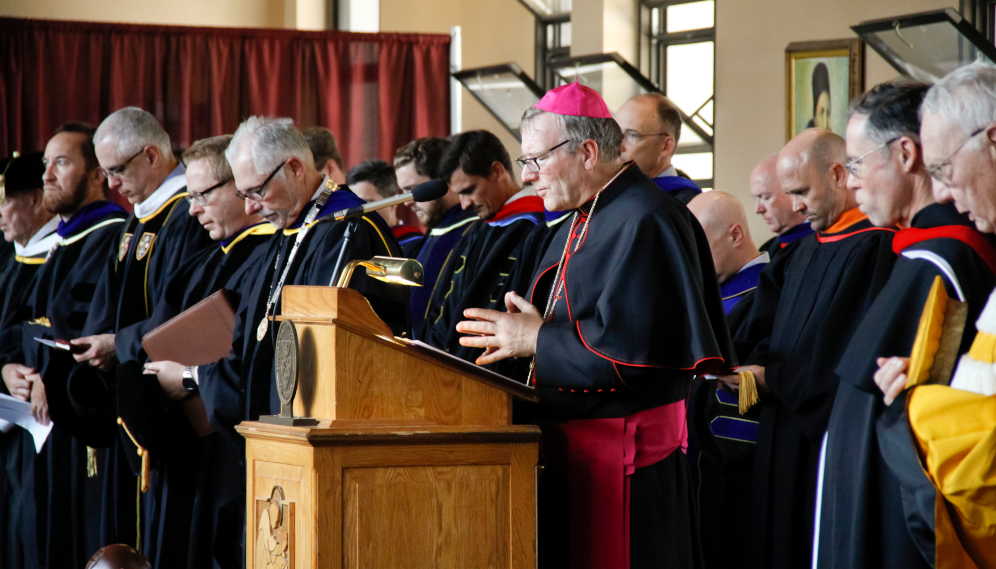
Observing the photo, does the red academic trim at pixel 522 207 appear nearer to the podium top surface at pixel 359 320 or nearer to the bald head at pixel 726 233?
the bald head at pixel 726 233

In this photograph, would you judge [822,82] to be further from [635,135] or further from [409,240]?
[409,240]

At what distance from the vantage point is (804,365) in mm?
3586

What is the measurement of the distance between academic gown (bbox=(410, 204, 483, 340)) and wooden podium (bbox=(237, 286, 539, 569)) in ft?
11.0

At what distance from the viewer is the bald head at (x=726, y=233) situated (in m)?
4.69

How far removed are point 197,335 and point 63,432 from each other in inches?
66.1

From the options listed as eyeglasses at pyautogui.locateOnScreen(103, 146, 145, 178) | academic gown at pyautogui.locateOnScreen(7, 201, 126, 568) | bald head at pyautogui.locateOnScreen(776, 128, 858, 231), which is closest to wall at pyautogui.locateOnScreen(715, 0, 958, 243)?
bald head at pyautogui.locateOnScreen(776, 128, 858, 231)

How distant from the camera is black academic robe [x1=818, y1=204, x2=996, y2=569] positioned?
2.42 metres

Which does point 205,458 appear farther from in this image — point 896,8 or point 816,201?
point 896,8

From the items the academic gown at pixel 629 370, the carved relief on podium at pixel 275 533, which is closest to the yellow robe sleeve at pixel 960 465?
the academic gown at pixel 629 370

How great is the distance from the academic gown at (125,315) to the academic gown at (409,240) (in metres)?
1.34

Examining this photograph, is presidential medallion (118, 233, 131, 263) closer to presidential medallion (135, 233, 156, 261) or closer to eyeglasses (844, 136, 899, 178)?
presidential medallion (135, 233, 156, 261)

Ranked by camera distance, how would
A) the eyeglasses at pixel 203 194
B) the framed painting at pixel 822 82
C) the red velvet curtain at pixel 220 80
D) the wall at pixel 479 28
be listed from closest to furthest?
the eyeglasses at pixel 203 194 < the framed painting at pixel 822 82 < the red velvet curtain at pixel 220 80 < the wall at pixel 479 28

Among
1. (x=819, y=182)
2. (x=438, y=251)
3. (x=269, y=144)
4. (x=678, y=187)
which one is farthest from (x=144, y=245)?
(x=819, y=182)

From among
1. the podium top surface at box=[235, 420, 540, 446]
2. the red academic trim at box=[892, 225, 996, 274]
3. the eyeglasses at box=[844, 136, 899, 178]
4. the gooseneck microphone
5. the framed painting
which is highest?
the framed painting
